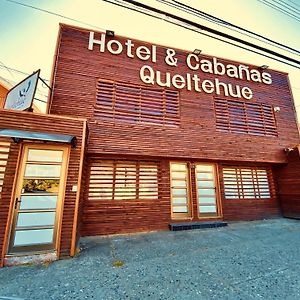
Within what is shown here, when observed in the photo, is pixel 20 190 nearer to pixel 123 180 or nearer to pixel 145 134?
pixel 123 180

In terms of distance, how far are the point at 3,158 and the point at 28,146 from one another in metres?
0.60

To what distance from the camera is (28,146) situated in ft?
14.9

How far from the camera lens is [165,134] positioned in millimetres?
6969

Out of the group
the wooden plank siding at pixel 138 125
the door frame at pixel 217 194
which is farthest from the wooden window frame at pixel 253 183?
the wooden plank siding at pixel 138 125

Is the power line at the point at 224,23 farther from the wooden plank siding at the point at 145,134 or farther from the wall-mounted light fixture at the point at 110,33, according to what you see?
the wall-mounted light fixture at the point at 110,33

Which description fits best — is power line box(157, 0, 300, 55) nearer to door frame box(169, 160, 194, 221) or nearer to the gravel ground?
door frame box(169, 160, 194, 221)

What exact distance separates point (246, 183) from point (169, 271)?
252 inches

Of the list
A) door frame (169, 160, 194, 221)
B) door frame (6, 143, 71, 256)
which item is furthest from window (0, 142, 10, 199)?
door frame (169, 160, 194, 221)

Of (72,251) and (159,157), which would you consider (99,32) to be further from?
(72,251)

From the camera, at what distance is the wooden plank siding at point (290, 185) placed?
788 centimetres

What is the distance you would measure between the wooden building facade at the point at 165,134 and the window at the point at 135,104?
0.13 ft

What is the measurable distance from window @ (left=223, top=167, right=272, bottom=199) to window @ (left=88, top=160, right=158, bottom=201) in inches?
137

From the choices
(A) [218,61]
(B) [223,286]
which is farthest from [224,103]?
(B) [223,286]

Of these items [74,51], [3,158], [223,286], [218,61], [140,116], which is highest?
[218,61]
